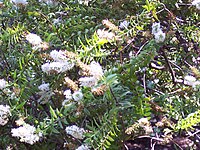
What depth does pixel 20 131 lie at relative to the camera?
135 cm

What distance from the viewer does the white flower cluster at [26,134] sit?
4.44 feet

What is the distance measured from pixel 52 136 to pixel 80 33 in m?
0.45

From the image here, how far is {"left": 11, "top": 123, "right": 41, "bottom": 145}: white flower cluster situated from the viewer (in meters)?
1.35

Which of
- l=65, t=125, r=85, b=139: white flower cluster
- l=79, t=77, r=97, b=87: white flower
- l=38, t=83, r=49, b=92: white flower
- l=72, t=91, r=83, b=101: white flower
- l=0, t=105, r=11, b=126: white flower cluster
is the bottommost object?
l=65, t=125, r=85, b=139: white flower cluster

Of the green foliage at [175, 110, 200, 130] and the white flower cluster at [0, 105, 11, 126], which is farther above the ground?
the white flower cluster at [0, 105, 11, 126]

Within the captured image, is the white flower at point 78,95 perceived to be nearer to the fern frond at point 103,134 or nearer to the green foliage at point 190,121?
the fern frond at point 103,134

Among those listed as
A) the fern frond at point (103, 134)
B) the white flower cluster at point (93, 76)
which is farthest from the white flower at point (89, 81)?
the fern frond at point (103, 134)

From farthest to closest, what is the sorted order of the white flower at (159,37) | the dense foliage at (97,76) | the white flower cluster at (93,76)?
the white flower at (159,37), the dense foliage at (97,76), the white flower cluster at (93,76)

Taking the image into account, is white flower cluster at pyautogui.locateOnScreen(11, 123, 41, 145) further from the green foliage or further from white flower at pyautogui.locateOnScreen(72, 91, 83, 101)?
the green foliage

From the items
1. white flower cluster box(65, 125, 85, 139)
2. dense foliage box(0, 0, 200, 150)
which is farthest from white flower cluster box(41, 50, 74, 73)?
white flower cluster box(65, 125, 85, 139)

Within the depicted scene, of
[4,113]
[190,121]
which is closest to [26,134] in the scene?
[4,113]

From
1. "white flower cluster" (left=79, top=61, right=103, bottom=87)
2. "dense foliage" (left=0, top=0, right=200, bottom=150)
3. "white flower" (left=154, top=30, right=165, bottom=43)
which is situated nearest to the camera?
"white flower cluster" (left=79, top=61, right=103, bottom=87)

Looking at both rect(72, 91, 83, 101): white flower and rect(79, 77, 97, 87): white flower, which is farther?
rect(72, 91, 83, 101): white flower

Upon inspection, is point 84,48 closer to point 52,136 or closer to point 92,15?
point 52,136
